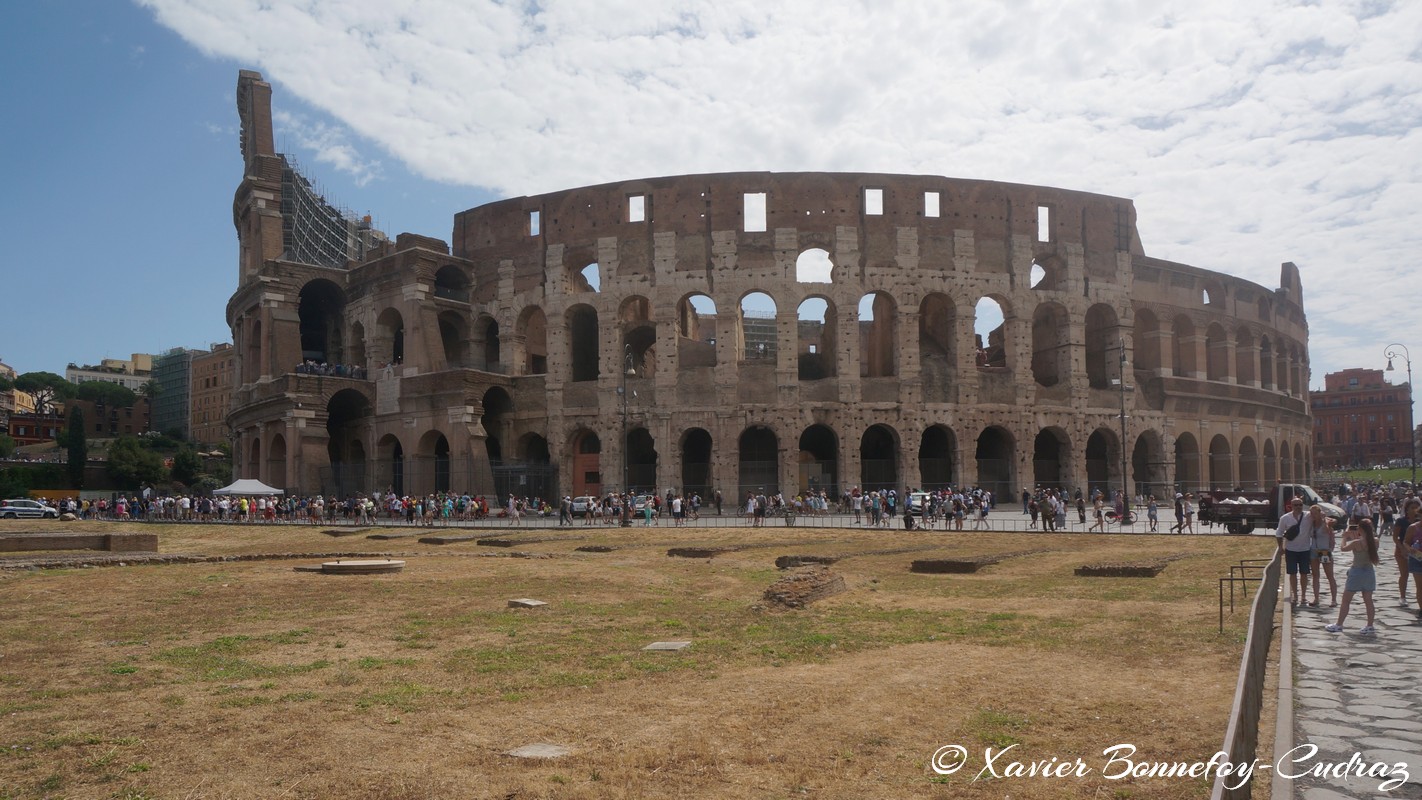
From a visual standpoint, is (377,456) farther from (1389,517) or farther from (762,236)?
(1389,517)

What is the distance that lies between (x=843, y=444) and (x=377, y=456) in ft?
69.7

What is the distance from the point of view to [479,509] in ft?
129

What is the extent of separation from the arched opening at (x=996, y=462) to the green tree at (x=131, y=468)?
5823 centimetres

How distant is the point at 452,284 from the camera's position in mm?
47719

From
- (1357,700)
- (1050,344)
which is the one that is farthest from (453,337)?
(1357,700)

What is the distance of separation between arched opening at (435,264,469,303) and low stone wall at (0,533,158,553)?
80.4 ft

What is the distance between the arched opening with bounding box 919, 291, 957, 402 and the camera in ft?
140

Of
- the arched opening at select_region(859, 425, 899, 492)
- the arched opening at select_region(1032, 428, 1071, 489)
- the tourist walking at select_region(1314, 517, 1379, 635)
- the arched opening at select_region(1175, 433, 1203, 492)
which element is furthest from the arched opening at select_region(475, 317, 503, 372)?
the tourist walking at select_region(1314, 517, 1379, 635)

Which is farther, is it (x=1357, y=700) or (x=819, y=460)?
(x=819, y=460)

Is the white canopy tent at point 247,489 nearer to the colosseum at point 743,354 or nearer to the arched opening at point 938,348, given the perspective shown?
the colosseum at point 743,354

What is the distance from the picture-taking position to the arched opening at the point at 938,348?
42.6 m

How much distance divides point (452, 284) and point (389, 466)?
886 cm

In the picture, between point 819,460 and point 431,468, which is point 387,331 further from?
point 819,460

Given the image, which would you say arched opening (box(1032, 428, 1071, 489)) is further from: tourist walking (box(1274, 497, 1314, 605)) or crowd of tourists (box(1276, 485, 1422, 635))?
tourist walking (box(1274, 497, 1314, 605))
